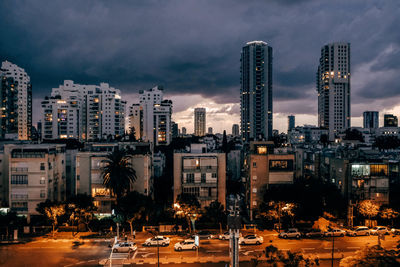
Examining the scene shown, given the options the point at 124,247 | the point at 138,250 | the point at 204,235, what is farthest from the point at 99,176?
the point at 204,235

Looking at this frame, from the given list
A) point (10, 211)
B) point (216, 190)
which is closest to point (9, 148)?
point (10, 211)

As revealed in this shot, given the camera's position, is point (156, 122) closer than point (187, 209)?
No

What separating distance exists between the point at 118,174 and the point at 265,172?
28135 mm

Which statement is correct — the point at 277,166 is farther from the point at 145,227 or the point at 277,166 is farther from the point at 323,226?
the point at 145,227

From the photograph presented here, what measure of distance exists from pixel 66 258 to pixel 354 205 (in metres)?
47.0

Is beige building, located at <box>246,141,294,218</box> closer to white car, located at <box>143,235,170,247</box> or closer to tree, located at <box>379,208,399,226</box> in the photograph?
tree, located at <box>379,208,399,226</box>

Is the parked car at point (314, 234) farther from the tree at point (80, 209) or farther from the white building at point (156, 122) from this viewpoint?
the white building at point (156, 122)

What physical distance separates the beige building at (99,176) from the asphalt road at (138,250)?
10850mm

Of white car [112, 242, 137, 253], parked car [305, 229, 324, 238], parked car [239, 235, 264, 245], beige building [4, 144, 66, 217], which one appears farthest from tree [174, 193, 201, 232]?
beige building [4, 144, 66, 217]

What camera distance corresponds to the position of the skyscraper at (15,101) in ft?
491

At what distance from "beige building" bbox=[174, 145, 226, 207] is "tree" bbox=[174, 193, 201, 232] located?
213 inches

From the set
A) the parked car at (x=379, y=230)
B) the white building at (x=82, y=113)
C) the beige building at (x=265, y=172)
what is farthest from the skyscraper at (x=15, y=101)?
the parked car at (x=379, y=230)

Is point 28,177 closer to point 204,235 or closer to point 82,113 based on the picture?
point 204,235

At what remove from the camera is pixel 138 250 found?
136 feet
